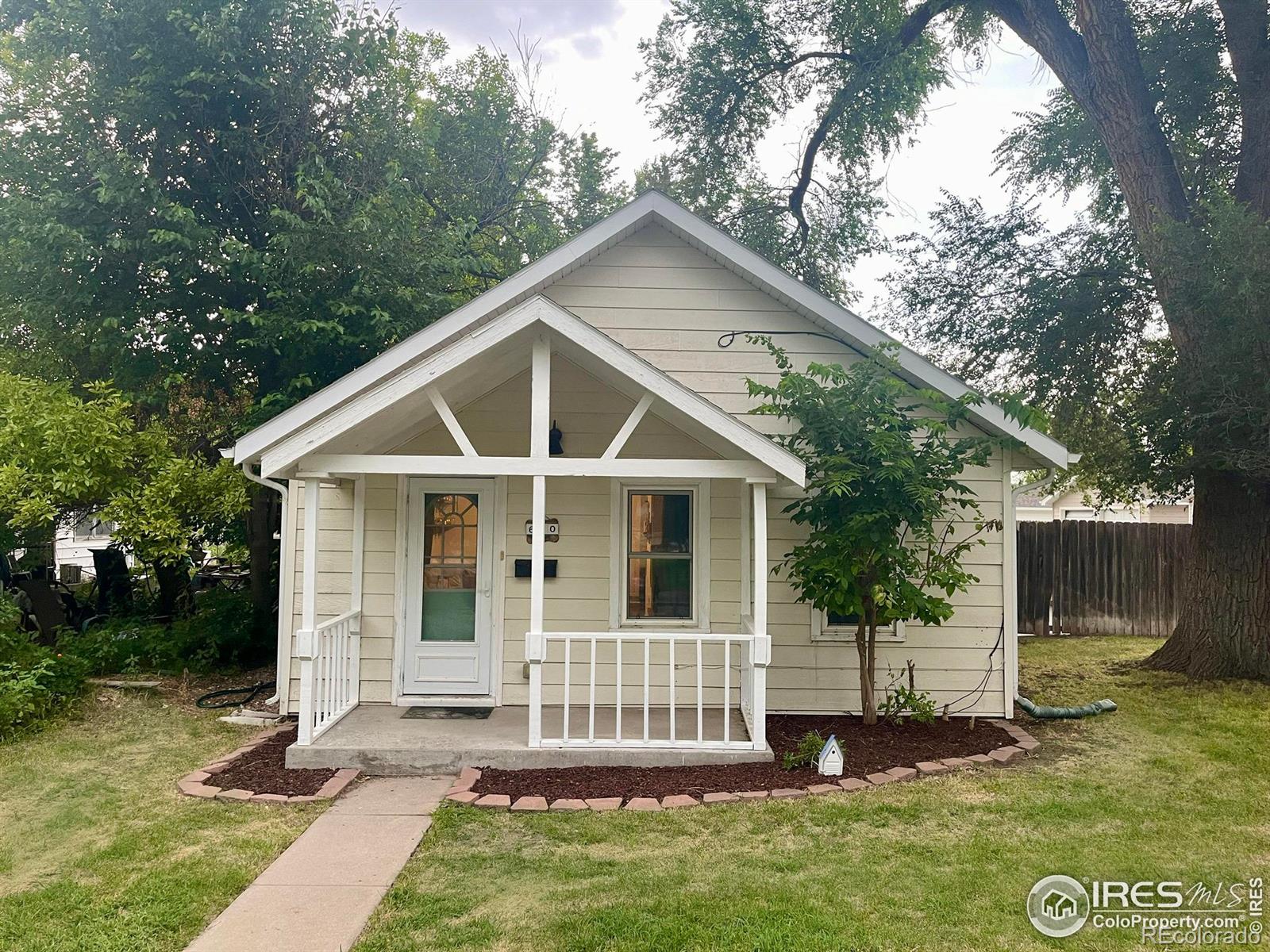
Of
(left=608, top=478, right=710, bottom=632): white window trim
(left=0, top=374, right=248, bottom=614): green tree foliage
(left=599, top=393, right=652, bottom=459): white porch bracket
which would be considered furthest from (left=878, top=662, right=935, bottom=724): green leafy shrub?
(left=0, top=374, right=248, bottom=614): green tree foliage

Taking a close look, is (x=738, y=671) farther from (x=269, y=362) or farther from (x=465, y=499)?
(x=269, y=362)

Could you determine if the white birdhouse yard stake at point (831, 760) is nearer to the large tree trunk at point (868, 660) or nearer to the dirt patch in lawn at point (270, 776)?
the large tree trunk at point (868, 660)

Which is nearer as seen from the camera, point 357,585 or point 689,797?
point 689,797

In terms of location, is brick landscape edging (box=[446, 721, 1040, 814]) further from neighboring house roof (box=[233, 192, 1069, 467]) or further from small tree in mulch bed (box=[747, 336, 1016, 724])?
neighboring house roof (box=[233, 192, 1069, 467])

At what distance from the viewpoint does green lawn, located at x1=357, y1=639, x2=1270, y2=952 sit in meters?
3.17

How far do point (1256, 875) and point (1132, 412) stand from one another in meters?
6.07

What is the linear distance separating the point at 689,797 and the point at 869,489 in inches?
104

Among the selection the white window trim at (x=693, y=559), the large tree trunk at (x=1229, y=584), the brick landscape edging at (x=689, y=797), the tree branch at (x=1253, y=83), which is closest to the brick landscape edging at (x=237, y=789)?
the brick landscape edging at (x=689, y=797)

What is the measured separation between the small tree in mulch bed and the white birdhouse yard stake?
3.48ft

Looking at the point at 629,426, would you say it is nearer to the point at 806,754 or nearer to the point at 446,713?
the point at 806,754

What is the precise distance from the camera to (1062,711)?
6.85 m

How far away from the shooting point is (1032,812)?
454 cm

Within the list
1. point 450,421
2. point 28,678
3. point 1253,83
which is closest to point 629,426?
point 450,421

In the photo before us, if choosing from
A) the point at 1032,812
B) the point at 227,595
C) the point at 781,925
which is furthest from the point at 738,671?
the point at 227,595
